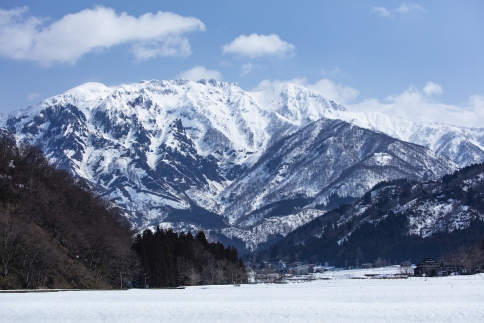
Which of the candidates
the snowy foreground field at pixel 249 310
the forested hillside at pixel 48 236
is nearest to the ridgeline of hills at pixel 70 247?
the forested hillside at pixel 48 236

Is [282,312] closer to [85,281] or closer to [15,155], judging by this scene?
[85,281]

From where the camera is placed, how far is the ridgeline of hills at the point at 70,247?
75.3 meters

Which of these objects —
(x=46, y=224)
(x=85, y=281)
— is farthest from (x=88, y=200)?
(x=85, y=281)

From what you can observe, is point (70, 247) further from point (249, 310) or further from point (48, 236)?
point (249, 310)

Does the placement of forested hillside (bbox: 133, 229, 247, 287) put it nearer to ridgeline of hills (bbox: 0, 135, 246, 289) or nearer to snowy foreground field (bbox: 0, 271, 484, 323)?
ridgeline of hills (bbox: 0, 135, 246, 289)

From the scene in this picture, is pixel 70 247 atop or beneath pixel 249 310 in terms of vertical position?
atop

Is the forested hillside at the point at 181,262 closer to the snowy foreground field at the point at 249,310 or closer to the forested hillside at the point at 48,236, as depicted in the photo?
the forested hillside at the point at 48,236

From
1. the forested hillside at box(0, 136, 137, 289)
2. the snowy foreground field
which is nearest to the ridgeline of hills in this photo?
the forested hillside at box(0, 136, 137, 289)

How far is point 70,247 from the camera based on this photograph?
9325 cm

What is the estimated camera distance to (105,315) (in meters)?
47.6

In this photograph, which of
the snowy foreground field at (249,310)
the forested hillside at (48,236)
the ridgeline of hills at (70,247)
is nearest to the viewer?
the snowy foreground field at (249,310)

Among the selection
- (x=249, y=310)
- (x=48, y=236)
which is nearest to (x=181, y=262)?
(x=48, y=236)

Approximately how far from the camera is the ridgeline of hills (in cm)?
7531

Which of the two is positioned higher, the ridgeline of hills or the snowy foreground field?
the ridgeline of hills
